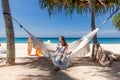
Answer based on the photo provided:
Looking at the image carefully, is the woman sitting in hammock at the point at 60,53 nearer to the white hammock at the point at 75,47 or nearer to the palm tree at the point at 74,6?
the white hammock at the point at 75,47

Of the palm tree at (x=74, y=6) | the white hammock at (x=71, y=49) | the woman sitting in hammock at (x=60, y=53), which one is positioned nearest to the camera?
the woman sitting in hammock at (x=60, y=53)

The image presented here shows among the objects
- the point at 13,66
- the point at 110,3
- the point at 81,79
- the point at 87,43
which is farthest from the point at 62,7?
the point at 81,79

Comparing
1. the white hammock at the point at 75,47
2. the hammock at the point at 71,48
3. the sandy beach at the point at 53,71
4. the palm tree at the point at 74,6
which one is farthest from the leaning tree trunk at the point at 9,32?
the palm tree at the point at 74,6

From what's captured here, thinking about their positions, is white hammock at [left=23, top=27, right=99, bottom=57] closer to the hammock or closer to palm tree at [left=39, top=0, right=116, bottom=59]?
the hammock

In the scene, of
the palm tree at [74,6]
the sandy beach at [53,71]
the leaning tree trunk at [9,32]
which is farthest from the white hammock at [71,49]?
the palm tree at [74,6]

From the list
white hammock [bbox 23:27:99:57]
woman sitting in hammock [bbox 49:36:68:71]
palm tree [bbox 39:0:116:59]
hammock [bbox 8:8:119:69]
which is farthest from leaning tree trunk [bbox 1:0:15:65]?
palm tree [bbox 39:0:116:59]

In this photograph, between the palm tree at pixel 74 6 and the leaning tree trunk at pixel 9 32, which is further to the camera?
the palm tree at pixel 74 6

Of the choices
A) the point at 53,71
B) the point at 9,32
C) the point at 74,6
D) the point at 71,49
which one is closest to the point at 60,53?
the point at 71,49

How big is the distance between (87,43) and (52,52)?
0.90m

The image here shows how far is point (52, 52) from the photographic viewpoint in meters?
8.49

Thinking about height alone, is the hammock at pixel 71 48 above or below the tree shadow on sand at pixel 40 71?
above

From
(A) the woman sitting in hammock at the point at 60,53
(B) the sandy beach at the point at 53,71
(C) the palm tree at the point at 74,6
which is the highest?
(C) the palm tree at the point at 74,6

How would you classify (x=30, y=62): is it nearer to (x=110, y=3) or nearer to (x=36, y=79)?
(x=36, y=79)

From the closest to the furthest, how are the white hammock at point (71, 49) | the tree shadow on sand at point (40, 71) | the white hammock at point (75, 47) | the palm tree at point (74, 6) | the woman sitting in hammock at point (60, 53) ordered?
the tree shadow on sand at point (40, 71), the woman sitting in hammock at point (60, 53), the white hammock at point (71, 49), the white hammock at point (75, 47), the palm tree at point (74, 6)
